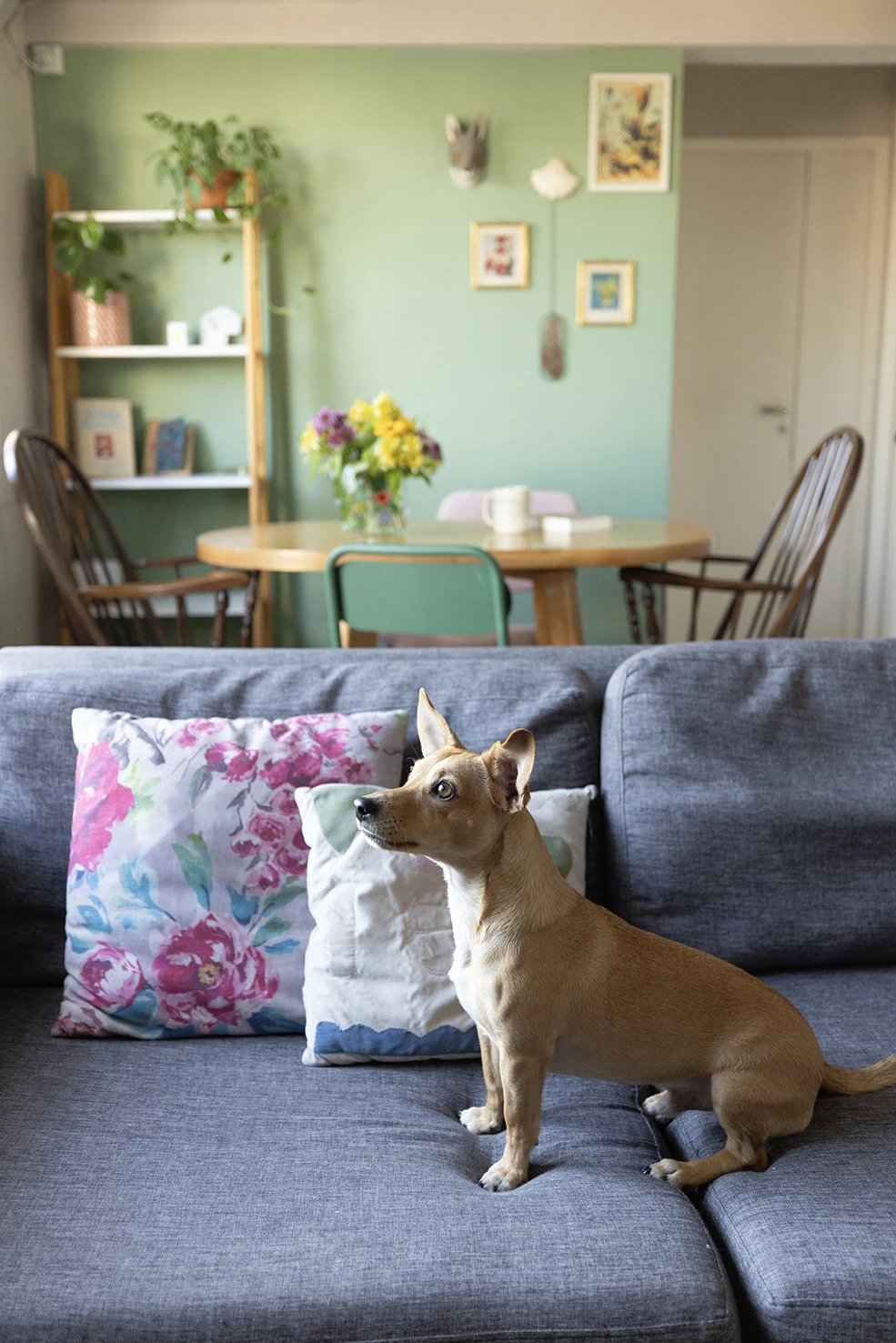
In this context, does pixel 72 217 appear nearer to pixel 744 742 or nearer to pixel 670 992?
pixel 744 742

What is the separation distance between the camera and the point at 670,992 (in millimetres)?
1107

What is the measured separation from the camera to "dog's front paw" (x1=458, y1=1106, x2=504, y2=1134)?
1.19 metres

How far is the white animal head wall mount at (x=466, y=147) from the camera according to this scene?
4.00 meters

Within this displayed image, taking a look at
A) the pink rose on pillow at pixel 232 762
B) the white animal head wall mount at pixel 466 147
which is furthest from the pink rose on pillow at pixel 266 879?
the white animal head wall mount at pixel 466 147

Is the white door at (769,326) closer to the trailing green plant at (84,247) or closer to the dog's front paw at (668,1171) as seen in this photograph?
the trailing green plant at (84,247)

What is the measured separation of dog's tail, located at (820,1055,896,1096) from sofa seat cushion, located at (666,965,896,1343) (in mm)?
17

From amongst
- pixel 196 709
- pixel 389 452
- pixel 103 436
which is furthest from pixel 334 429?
pixel 196 709

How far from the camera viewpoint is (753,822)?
144 centimetres

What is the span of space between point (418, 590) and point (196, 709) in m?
0.89

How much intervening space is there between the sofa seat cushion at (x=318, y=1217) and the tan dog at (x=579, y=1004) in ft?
0.25

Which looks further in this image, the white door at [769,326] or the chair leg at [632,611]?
the white door at [769,326]

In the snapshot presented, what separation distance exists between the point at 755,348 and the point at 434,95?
75.4 inches

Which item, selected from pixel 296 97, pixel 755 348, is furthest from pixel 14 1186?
pixel 755 348

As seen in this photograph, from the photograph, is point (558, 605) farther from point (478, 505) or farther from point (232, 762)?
point (232, 762)
